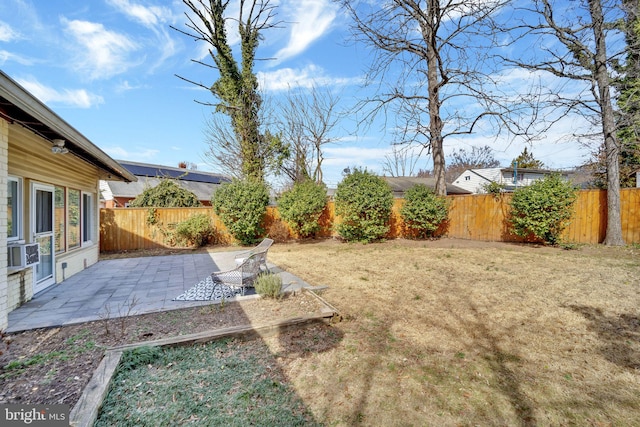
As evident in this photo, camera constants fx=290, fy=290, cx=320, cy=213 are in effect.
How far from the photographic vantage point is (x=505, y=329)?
3625 mm

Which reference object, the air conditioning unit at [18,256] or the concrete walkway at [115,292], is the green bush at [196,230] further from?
the air conditioning unit at [18,256]

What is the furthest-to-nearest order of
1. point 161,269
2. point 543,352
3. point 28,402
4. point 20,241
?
point 161,269, point 20,241, point 543,352, point 28,402

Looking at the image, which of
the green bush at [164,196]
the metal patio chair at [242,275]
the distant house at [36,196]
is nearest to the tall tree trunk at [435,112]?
the metal patio chair at [242,275]

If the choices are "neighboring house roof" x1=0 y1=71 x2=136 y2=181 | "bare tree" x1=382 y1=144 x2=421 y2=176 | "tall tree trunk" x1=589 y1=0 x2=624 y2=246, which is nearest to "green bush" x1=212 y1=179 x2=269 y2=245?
"neighboring house roof" x1=0 y1=71 x2=136 y2=181

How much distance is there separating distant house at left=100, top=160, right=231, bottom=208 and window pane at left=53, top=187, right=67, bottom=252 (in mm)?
10319

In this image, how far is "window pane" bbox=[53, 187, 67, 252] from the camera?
18.7 ft

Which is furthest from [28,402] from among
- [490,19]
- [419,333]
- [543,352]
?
[490,19]

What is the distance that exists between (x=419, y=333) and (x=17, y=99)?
15.9 feet

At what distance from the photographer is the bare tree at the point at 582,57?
8750mm

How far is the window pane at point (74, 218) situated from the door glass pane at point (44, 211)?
→ 1.00m

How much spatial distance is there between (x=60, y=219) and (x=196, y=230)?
5206 mm

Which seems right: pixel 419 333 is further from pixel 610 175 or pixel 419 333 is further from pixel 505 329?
A: pixel 610 175

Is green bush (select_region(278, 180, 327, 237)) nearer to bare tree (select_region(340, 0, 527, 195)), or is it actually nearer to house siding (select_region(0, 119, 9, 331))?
bare tree (select_region(340, 0, 527, 195))

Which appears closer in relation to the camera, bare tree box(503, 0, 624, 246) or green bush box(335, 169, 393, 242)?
bare tree box(503, 0, 624, 246)
